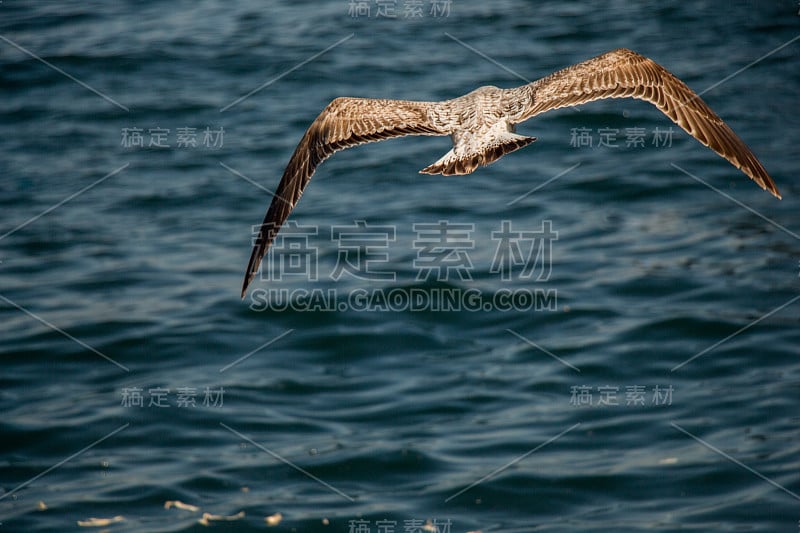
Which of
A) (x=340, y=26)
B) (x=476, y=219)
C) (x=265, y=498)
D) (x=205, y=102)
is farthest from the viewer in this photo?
(x=340, y=26)

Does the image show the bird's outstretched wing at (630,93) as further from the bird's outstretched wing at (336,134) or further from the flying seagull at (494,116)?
the bird's outstretched wing at (336,134)

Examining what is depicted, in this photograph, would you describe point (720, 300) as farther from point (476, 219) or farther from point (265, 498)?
point (265, 498)

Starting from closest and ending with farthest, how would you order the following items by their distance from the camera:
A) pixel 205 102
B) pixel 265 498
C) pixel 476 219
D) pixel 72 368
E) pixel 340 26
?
1. pixel 265 498
2. pixel 72 368
3. pixel 476 219
4. pixel 205 102
5. pixel 340 26

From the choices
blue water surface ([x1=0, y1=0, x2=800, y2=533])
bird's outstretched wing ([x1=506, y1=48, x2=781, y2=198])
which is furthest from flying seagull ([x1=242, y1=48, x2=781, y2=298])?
blue water surface ([x1=0, y1=0, x2=800, y2=533])

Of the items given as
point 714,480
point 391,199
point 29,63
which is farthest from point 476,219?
point 29,63

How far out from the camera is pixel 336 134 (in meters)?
8.38

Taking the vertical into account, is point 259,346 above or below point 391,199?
below

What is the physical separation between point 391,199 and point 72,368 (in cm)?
467

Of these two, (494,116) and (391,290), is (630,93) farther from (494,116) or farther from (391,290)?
(391,290)

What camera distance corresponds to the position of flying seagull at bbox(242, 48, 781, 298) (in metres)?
8.24

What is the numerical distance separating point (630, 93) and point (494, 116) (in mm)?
1131

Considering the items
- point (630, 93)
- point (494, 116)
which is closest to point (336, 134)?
point (494, 116)

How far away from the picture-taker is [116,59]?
18.7 m

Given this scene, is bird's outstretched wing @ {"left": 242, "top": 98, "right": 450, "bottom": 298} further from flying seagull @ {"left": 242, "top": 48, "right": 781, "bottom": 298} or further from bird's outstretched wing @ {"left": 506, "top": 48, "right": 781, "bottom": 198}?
bird's outstretched wing @ {"left": 506, "top": 48, "right": 781, "bottom": 198}
